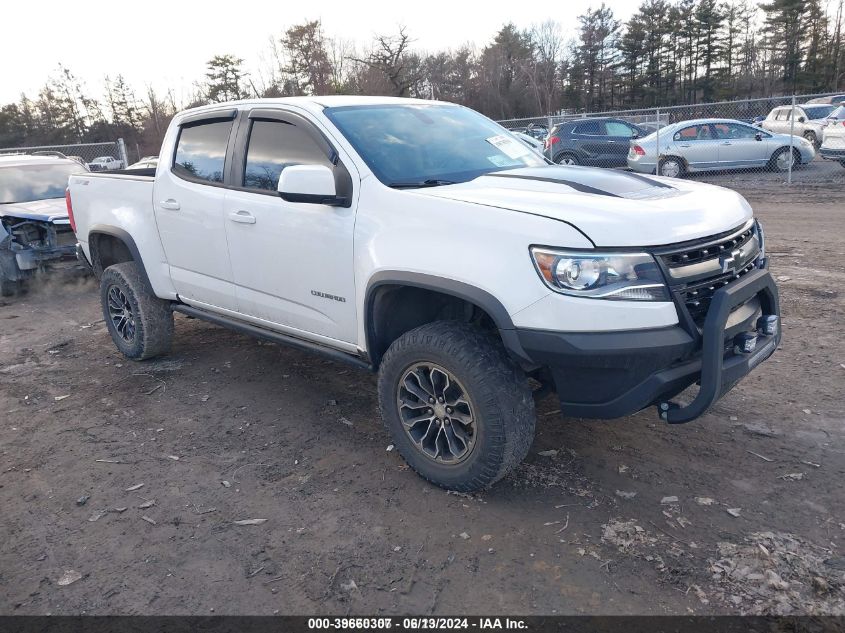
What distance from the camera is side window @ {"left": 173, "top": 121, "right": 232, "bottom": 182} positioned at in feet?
15.2

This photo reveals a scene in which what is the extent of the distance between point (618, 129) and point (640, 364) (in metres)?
16.3

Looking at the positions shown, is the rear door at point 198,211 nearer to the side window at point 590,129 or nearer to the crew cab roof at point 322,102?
the crew cab roof at point 322,102

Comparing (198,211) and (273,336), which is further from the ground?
(198,211)

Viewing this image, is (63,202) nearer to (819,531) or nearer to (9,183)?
(9,183)

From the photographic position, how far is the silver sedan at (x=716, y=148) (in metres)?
15.7

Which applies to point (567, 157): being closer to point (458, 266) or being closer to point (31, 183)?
point (31, 183)

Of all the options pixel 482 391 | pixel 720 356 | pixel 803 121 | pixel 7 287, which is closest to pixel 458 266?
pixel 482 391

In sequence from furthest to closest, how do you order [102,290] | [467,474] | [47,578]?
1. [102,290]
2. [467,474]
3. [47,578]

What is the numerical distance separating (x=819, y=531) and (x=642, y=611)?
101cm

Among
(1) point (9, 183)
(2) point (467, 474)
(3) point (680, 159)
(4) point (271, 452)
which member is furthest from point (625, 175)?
(3) point (680, 159)

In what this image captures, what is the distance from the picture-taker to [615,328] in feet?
9.21

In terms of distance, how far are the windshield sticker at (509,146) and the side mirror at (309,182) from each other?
4.37 feet

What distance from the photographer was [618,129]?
700 inches

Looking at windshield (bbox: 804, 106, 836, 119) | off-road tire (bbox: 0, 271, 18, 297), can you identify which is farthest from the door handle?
windshield (bbox: 804, 106, 836, 119)
